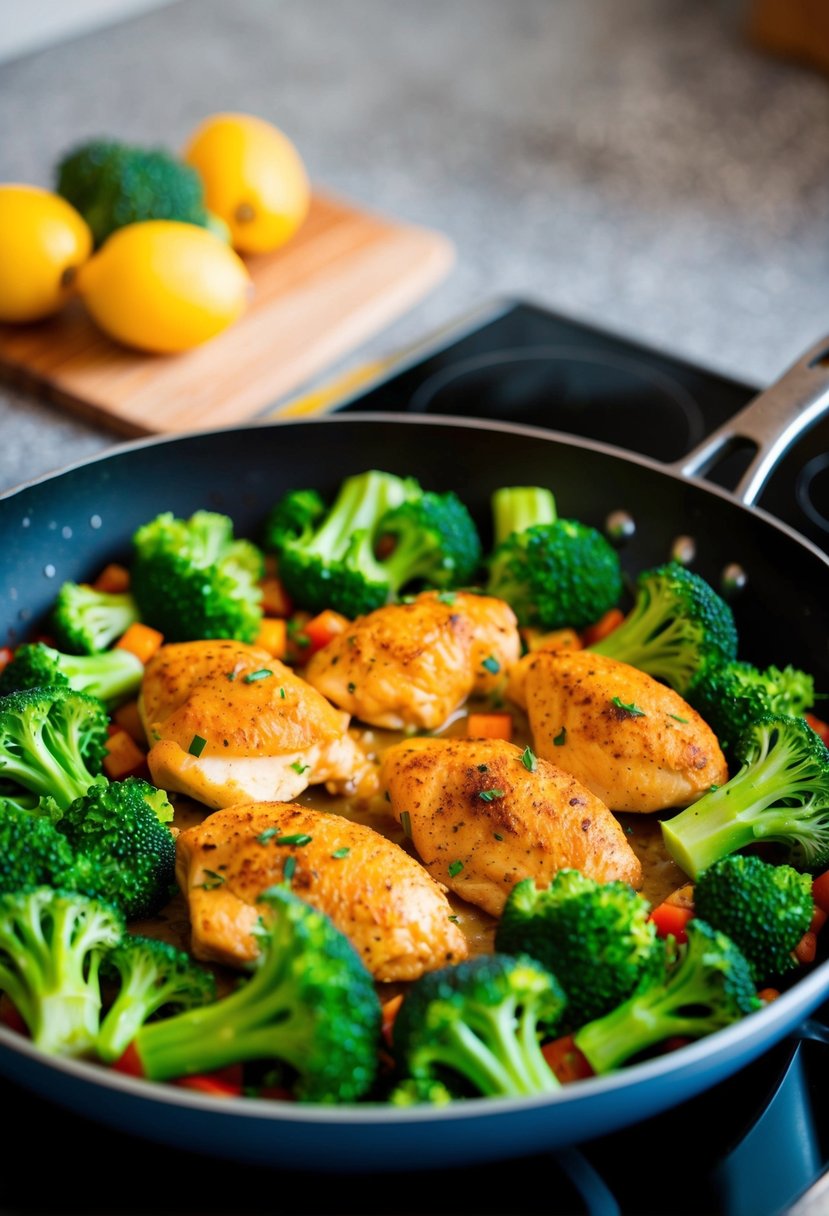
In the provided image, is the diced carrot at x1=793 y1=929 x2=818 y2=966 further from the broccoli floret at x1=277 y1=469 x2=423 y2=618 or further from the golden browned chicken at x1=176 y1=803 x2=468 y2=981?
the broccoli floret at x1=277 y1=469 x2=423 y2=618

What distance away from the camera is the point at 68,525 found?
70.3 inches

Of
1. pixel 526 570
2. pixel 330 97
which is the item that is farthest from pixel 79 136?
pixel 526 570

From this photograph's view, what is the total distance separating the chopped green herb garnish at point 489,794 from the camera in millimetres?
1421

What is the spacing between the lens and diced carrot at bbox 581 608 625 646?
1.83 meters

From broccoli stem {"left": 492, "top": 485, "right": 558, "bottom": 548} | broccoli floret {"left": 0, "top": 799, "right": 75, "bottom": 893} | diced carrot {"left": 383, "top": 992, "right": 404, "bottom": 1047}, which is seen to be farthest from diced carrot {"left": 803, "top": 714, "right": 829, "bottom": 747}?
broccoli floret {"left": 0, "top": 799, "right": 75, "bottom": 893}

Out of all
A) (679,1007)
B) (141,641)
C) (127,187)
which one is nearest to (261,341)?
(127,187)

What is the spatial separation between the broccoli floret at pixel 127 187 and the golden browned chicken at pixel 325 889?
51.9 inches

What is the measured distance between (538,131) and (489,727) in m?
2.16

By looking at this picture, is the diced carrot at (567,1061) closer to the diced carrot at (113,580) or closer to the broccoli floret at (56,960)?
the broccoli floret at (56,960)

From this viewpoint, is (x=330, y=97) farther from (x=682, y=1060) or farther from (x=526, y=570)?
(x=682, y=1060)

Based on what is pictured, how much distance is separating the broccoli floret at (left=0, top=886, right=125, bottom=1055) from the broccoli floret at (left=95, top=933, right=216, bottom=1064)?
17 mm

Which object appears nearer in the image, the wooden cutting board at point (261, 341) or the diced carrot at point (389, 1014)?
the diced carrot at point (389, 1014)

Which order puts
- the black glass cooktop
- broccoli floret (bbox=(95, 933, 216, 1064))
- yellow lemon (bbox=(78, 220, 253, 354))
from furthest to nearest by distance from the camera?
1. the black glass cooktop
2. yellow lemon (bbox=(78, 220, 253, 354))
3. broccoli floret (bbox=(95, 933, 216, 1064))

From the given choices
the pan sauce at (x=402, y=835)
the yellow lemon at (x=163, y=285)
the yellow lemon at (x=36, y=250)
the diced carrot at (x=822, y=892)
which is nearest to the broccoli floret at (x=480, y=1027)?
the pan sauce at (x=402, y=835)
